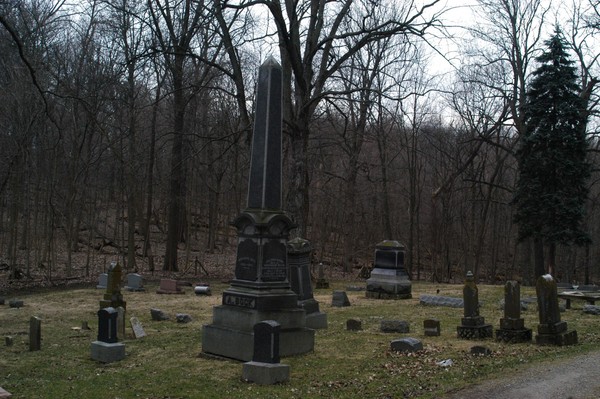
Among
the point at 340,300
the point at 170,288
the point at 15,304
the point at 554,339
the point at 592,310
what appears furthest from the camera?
the point at 170,288

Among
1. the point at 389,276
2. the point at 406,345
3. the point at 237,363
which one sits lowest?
the point at 237,363

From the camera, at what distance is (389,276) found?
18.7 metres

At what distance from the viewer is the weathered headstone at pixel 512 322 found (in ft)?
34.4

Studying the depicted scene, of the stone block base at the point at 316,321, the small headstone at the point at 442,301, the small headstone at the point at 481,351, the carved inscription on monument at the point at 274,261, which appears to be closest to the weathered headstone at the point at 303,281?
the stone block base at the point at 316,321

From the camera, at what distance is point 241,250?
9.90m

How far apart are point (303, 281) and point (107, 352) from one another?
4.56 m

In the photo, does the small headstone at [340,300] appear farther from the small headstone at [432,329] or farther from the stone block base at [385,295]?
the small headstone at [432,329]

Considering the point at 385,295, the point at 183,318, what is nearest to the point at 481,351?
the point at 183,318

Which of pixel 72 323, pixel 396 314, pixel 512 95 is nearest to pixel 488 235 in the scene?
pixel 512 95

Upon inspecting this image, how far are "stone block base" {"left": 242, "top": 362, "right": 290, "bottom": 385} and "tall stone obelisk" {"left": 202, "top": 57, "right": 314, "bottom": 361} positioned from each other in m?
1.18

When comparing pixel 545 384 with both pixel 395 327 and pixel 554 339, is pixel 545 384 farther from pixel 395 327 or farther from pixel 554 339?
pixel 395 327

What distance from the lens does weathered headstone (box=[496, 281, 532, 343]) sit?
34.4ft

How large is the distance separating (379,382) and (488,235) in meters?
37.5

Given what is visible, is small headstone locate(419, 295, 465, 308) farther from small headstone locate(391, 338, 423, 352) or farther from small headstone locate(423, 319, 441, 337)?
small headstone locate(391, 338, 423, 352)
